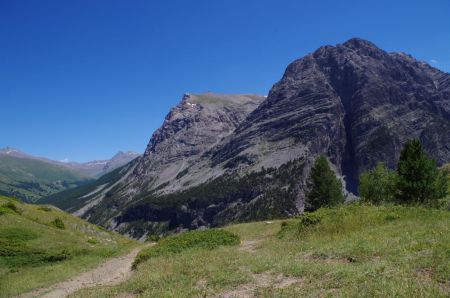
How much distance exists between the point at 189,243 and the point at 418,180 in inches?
1475

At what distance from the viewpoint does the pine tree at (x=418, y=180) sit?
171 feet

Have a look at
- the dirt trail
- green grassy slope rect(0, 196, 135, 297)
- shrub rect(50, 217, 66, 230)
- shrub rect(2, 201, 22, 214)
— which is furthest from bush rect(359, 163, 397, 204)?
shrub rect(2, 201, 22, 214)

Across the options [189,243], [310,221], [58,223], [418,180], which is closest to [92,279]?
[189,243]

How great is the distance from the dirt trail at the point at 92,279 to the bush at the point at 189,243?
4.78 ft

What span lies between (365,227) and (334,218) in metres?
3.43

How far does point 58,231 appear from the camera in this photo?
41.9m

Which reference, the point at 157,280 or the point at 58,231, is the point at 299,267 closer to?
the point at 157,280

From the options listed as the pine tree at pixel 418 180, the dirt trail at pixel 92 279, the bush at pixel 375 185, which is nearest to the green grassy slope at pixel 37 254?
the dirt trail at pixel 92 279

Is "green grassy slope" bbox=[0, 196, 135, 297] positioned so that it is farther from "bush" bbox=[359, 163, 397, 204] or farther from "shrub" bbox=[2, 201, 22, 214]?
"bush" bbox=[359, 163, 397, 204]

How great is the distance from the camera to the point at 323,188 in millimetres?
75375

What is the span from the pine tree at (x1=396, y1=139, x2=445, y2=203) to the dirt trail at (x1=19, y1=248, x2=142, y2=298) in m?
37.9

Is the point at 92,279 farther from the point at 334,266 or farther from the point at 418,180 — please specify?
the point at 418,180

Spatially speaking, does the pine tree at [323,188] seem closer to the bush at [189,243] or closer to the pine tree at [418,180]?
the pine tree at [418,180]

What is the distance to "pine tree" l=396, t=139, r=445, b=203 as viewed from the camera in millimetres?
52062
